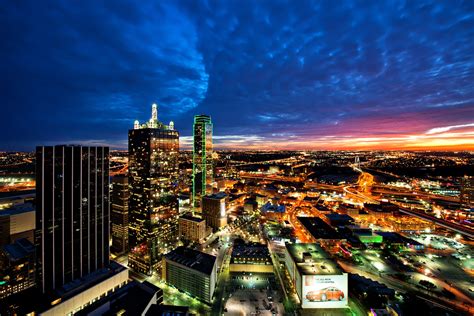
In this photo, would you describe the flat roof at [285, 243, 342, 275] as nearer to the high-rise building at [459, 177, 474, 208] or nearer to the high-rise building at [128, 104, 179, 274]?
the high-rise building at [128, 104, 179, 274]

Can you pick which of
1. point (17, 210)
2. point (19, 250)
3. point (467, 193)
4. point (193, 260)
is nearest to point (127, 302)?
point (193, 260)

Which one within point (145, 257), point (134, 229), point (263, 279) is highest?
point (134, 229)

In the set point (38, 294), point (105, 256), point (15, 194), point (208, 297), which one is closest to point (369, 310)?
point (208, 297)

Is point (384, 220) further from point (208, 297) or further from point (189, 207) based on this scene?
point (189, 207)

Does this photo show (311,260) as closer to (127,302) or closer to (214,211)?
(127,302)

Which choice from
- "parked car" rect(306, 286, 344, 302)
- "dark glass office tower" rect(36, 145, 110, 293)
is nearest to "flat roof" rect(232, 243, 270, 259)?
"parked car" rect(306, 286, 344, 302)

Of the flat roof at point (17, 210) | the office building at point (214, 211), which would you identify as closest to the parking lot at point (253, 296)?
the office building at point (214, 211)
